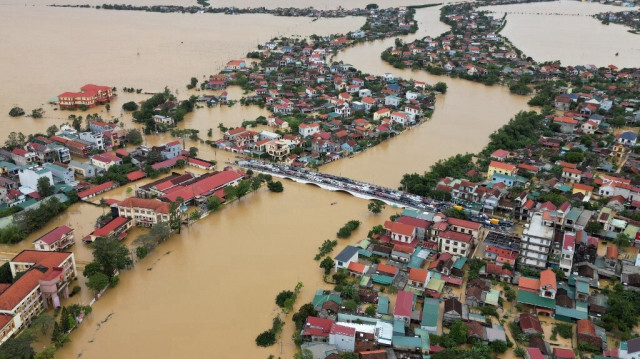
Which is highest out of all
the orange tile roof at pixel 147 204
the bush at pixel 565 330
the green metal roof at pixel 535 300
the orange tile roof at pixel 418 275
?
the orange tile roof at pixel 147 204

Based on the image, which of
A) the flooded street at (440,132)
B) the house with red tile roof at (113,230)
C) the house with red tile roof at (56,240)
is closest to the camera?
the house with red tile roof at (56,240)

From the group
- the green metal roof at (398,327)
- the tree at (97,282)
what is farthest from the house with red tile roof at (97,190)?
the green metal roof at (398,327)

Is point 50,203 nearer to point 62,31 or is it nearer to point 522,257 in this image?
point 522,257

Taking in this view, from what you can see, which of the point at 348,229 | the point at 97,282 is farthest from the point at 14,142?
the point at 348,229

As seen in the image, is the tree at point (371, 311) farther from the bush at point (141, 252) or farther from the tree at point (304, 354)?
the bush at point (141, 252)

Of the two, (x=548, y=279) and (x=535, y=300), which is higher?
(x=548, y=279)

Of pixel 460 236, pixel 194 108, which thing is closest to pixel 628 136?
pixel 460 236

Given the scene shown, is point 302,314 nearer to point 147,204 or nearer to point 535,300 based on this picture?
point 535,300
